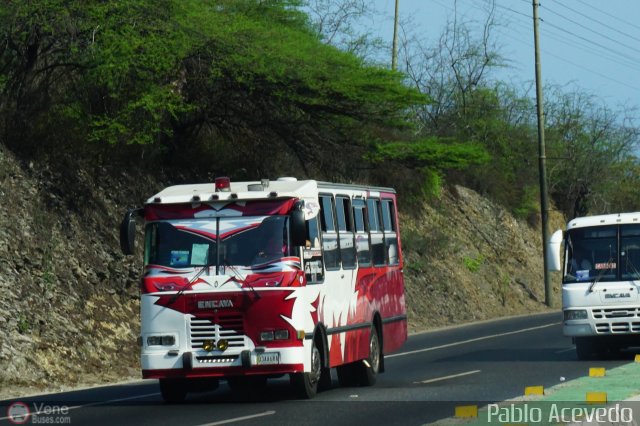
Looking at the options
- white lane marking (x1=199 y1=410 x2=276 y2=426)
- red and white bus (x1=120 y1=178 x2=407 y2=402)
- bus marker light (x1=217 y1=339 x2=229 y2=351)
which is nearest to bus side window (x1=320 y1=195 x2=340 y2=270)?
red and white bus (x1=120 y1=178 x2=407 y2=402)

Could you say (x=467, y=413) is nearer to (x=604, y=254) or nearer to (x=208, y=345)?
(x=208, y=345)

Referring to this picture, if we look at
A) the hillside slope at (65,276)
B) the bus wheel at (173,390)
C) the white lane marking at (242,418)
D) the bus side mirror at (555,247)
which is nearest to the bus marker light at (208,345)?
the bus wheel at (173,390)

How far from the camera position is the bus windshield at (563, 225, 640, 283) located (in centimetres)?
2291

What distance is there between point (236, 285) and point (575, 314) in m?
8.93

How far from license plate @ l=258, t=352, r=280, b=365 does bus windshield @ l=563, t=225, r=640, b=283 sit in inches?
345

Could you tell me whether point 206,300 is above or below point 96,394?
above

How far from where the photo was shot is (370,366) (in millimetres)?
19016

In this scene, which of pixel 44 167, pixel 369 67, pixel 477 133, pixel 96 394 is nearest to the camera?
pixel 96 394

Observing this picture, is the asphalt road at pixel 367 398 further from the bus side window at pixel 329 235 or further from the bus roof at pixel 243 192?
the bus roof at pixel 243 192

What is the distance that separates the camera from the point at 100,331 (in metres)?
24.5

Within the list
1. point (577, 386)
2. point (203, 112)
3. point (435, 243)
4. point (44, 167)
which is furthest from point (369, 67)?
point (577, 386)

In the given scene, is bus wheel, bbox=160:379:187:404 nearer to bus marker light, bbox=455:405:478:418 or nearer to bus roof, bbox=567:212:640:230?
bus marker light, bbox=455:405:478:418

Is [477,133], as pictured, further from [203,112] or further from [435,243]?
[203,112]

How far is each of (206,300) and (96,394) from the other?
3.61 meters
